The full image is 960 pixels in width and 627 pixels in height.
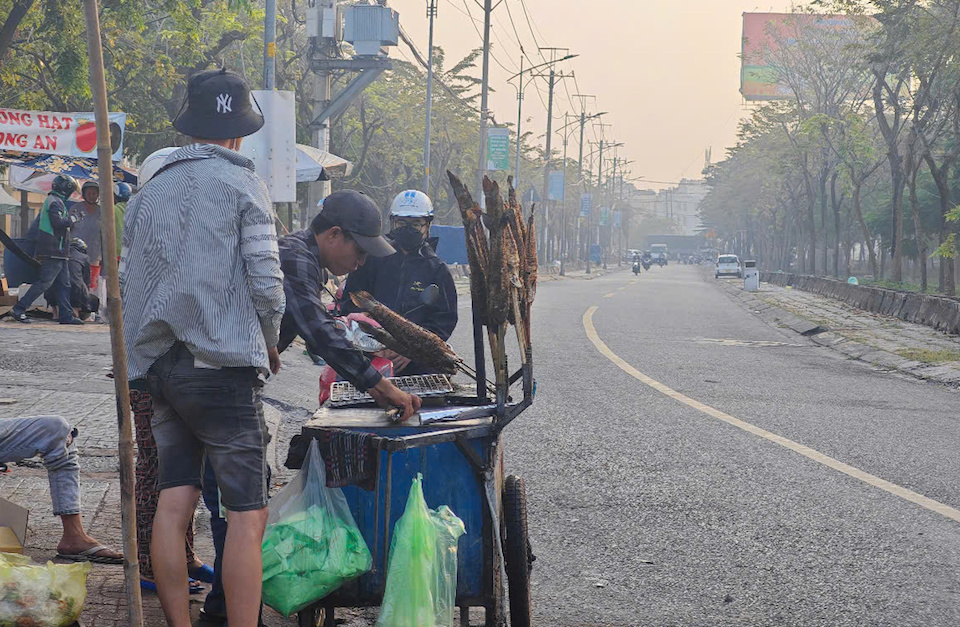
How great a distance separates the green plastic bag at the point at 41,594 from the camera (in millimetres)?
3646

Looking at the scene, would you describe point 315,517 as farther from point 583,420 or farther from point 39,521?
point 583,420

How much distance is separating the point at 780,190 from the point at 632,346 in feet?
214

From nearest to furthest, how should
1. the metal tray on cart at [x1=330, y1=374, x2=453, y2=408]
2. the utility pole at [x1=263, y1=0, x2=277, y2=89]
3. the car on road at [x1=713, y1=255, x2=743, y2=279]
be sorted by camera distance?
the metal tray on cart at [x1=330, y1=374, x2=453, y2=408], the utility pole at [x1=263, y1=0, x2=277, y2=89], the car on road at [x1=713, y1=255, x2=743, y2=279]

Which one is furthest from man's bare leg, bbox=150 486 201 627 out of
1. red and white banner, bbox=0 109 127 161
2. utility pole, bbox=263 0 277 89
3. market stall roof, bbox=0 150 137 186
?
market stall roof, bbox=0 150 137 186

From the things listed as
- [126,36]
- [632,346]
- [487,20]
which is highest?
[487,20]

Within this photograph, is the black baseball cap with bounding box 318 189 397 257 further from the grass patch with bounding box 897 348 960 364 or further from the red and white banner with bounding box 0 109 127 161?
the grass patch with bounding box 897 348 960 364

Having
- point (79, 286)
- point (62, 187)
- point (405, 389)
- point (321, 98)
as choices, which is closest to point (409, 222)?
point (405, 389)

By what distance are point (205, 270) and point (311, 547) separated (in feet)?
3.25

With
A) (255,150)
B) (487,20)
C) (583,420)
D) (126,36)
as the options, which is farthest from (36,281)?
(487,20)

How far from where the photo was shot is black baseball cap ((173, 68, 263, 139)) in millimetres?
3844

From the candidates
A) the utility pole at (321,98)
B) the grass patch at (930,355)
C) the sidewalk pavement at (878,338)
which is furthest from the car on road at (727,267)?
the grass patch at (930,355)

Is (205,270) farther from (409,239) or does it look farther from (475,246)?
(409,239)

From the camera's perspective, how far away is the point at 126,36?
2722 cm

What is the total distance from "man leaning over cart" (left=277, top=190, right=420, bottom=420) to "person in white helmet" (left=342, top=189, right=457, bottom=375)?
Result: 181cm
